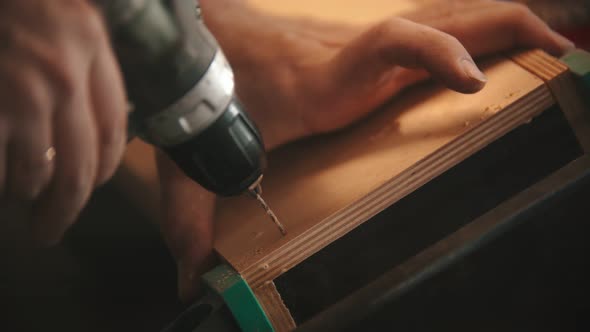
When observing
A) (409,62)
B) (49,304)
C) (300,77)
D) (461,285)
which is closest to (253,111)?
(300,77)

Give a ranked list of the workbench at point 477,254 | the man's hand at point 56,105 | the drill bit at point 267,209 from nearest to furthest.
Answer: the man's hand at point 56,105 → the workbench at point 477,254 → the drill bit at point 267,209

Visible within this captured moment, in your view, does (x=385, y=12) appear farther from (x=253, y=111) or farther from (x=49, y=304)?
(x=49, y=304)

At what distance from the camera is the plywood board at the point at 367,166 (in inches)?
21.2

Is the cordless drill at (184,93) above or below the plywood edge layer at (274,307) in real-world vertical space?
above

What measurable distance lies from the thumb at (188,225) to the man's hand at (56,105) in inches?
7.7

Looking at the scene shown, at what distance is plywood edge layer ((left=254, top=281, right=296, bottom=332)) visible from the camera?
1.73 ft

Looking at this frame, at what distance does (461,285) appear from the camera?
47cm

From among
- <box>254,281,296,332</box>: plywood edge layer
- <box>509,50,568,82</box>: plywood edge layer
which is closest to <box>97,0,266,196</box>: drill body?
<box>254,281,296,332</box>: plywood edge layer

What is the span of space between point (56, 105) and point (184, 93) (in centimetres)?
10

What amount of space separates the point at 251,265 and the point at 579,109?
35 centimetres

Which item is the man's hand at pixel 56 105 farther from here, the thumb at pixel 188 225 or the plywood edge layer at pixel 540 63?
the plywood edge layer at pixel 540 63

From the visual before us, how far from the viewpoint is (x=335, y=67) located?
0.61 meters

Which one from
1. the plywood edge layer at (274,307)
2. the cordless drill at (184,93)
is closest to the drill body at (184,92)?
the cordless drill at (184,93)

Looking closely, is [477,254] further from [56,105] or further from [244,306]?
[56,105]
